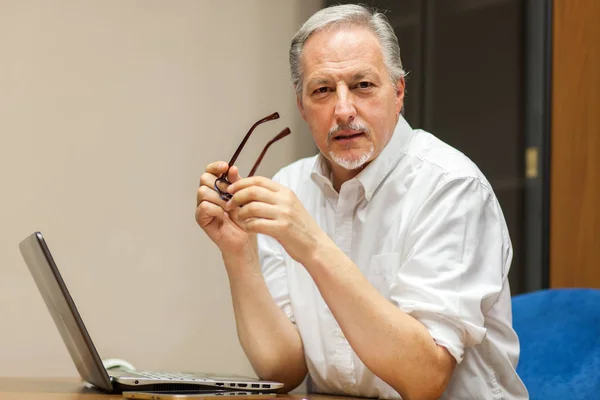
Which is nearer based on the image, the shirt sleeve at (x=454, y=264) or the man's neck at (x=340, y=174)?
the shirt sleeve at (x=454, y=264)

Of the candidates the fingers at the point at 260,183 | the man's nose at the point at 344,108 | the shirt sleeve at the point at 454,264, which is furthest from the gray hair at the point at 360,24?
the fingers at the point at 260,183

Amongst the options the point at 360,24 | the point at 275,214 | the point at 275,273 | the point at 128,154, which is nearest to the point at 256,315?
the point at 275,273

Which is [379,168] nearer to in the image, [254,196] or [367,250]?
[367,250]

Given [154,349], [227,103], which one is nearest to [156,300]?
[154,349]

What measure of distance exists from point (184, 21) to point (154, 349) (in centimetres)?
112

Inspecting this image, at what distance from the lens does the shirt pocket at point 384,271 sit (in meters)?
1.43

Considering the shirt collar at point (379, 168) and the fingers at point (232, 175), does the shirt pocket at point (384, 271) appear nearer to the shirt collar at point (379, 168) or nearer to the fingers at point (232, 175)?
the shirt collar at point (379, 168)

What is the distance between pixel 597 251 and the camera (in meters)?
2.31

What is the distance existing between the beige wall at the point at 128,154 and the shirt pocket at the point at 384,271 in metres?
1.18

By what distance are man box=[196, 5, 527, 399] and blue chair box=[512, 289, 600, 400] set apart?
0.14 m

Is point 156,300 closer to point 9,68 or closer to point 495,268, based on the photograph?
point 9,68

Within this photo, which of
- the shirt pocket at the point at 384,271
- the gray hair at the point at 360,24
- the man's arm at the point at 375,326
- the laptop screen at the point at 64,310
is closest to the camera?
the laptop screen at the point at 64,310

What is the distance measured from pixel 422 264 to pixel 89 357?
560 mm

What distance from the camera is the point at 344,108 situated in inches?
56.9
